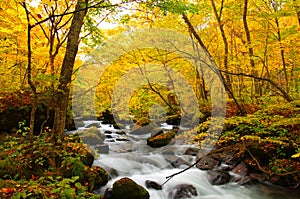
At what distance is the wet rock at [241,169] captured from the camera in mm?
8080

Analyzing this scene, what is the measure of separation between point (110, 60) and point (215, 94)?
6295 mm

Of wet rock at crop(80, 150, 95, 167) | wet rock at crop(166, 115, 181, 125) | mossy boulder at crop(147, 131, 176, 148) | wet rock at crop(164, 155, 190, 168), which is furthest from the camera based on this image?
wet rock at crop(166, 115, 181, 125)

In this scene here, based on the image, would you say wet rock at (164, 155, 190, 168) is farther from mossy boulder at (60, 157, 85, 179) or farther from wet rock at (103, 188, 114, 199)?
mossy boulder at (60, 157, 85, 179)

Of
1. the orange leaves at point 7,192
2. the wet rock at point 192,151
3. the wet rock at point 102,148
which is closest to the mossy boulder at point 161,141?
the wet rock at point 192,151

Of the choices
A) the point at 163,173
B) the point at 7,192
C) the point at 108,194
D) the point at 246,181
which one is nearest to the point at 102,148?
the point at 163,173

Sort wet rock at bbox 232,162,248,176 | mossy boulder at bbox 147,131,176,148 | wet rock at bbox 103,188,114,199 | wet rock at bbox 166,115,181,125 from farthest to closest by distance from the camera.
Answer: wet rock at bbox 166,115,181,125 → mossy boulder at bbox 147,131,176,148 → wet rock at bbox 232,162,248,176 → wet rock at bbox 103,188,114,199

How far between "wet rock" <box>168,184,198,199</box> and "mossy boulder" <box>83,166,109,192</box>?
1998 mm

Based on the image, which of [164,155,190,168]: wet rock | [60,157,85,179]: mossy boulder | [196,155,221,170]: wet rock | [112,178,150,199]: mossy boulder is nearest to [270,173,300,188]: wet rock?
[196,155,221,170]: wet rock

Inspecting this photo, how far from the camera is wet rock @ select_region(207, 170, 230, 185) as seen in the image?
303 inches

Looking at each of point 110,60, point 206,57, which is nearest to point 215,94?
point 206,57

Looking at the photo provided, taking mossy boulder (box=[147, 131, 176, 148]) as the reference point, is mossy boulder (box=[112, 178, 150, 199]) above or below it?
above

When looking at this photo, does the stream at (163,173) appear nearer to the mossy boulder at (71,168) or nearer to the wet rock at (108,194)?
the wet rock at (108,194)

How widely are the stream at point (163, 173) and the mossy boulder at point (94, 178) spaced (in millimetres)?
167

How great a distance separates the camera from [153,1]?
4996mm
